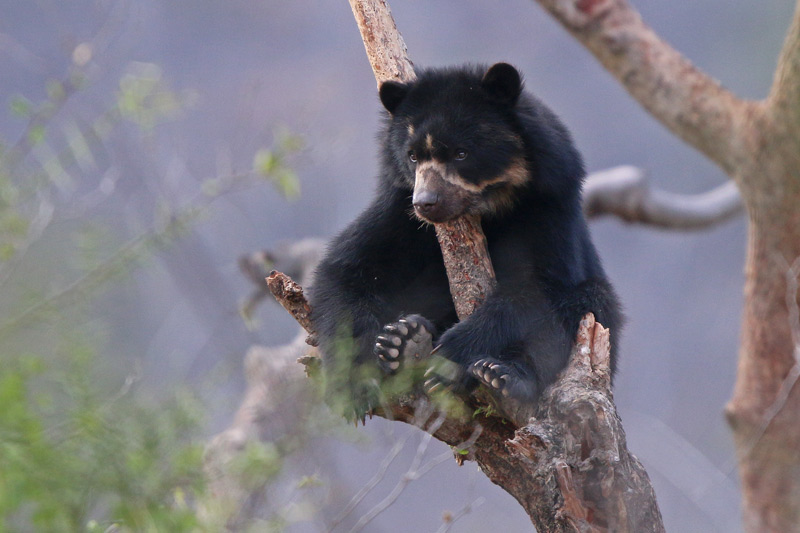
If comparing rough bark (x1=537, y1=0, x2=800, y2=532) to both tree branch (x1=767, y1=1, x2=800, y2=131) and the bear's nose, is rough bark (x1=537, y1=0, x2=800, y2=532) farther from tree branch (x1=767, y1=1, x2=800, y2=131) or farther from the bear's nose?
the bear's nose

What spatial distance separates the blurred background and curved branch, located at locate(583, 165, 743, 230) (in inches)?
50.1

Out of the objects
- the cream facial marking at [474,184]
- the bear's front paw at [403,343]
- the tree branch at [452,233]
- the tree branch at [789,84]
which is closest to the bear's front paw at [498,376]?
the bear's front paw at [403,343]

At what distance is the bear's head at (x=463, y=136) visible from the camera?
3.12m

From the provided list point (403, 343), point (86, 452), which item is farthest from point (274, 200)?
point (86, 452)

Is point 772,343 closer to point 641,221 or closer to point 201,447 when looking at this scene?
point 641,221

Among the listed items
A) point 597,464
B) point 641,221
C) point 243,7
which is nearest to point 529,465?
point 597,464

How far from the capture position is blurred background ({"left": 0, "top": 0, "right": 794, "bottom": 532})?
4.48ft

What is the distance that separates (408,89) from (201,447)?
2.27 meters

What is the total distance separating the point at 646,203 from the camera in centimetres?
695

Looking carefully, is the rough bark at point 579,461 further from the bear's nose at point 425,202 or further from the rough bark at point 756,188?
the rough bark at point 756,188

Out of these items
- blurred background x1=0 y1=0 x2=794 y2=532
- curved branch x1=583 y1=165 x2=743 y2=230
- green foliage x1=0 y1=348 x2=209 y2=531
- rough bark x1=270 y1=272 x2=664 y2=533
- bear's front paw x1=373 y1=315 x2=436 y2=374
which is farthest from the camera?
curved branch x1=583 y1=165 x2=743 y2=230

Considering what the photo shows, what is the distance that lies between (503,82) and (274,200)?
22.5 ft

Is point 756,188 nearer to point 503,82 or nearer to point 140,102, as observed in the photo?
point 503,82

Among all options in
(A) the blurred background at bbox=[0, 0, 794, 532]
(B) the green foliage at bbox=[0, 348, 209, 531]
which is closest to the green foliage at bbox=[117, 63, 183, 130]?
(A) the blurred background at bbox=[0, 0, 794, 532]
